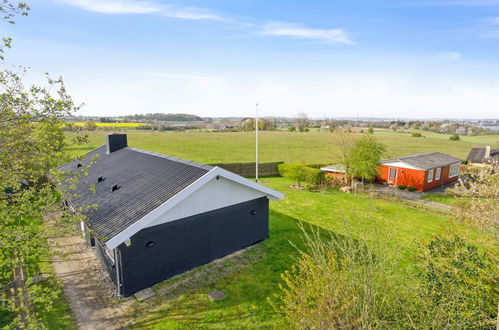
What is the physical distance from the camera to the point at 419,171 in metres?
24.1

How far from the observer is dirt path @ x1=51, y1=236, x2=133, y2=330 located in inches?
313

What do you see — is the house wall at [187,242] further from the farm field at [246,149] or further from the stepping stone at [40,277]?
the farm field at [246,149]

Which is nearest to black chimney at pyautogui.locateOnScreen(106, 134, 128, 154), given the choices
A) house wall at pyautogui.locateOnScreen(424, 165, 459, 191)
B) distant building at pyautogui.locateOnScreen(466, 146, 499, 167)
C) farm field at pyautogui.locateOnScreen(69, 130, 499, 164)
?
farm field at pyautogui.locateOnScreen(69, 130, 499, 164)

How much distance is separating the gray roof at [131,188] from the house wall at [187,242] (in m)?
0.87

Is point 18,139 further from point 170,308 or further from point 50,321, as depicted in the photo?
point 170,308

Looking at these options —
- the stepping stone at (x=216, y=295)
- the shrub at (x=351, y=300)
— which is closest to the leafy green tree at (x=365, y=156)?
the stepping stone at (x=216, y=295)

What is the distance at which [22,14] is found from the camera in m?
6.29

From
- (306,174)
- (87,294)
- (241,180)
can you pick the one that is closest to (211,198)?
(241,180)

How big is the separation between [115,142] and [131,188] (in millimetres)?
8884

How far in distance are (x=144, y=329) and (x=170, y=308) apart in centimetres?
95

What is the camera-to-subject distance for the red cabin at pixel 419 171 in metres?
24.2

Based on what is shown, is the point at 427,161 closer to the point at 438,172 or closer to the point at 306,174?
the point at 438,172

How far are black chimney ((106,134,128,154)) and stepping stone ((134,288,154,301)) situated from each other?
12.1 metres

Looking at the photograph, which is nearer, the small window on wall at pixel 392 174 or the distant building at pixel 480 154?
the small window on wall at pixel 392 174
